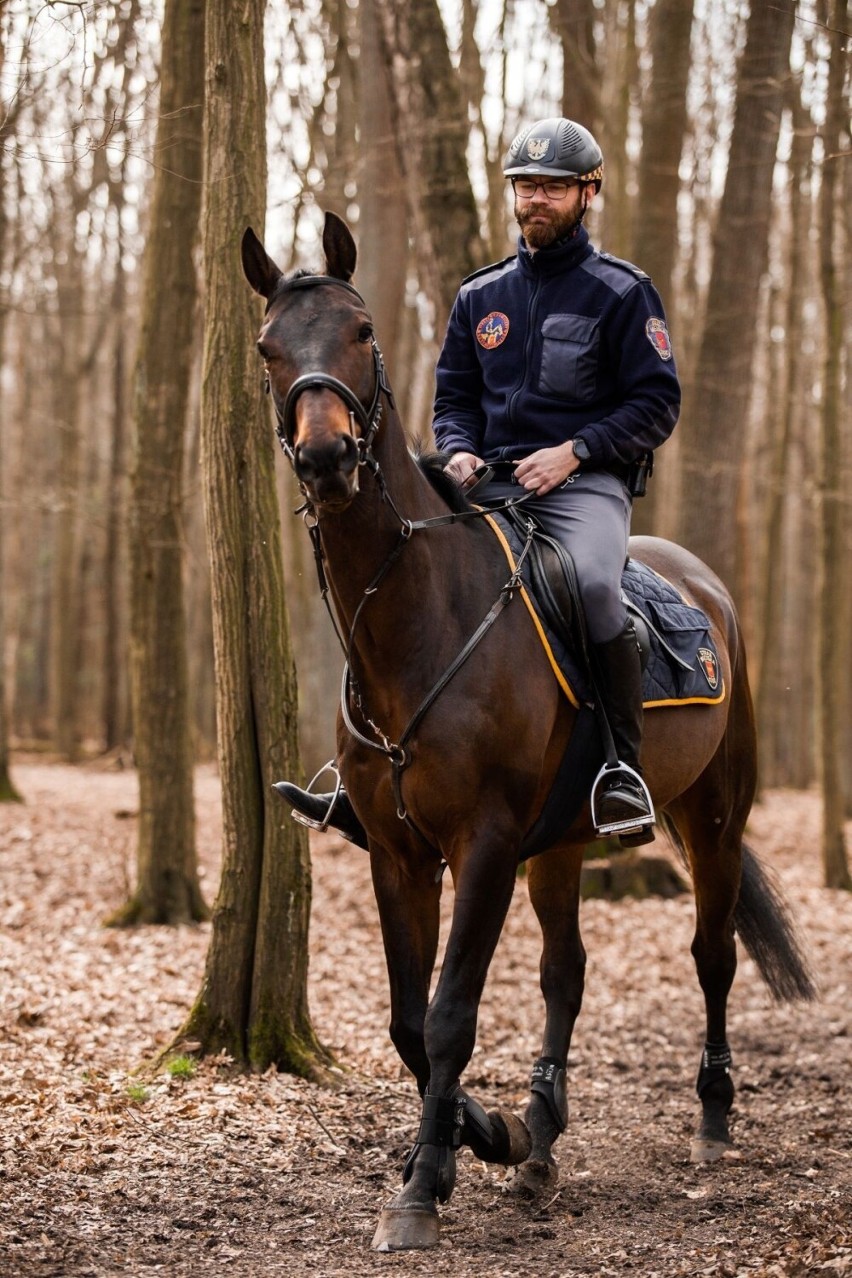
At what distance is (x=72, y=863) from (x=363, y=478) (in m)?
9.79

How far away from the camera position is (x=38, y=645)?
41.1m

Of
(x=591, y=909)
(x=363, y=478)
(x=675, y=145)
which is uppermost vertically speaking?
(x=675, y=145)

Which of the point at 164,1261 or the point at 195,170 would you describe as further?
the point at 195,170

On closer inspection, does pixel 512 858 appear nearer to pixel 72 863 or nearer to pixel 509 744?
pixel 509 744

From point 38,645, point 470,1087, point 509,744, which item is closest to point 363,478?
point 509,744

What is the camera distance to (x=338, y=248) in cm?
449

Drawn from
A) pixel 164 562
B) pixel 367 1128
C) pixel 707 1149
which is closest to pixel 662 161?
pixel 164 562

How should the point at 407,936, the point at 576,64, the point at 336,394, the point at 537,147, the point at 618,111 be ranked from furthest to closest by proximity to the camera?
the point at 618,111 → the point at 576,64 → the point at 537,147 → the point at 407,936 → the point at 336,394

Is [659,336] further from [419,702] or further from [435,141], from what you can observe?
[435,141]

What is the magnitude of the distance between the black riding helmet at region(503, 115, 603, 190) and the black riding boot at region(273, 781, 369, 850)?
2583mm

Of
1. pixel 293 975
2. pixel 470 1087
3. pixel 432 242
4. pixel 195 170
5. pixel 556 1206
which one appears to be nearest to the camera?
pixel 556 1206

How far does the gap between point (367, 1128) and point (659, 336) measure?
368 cm

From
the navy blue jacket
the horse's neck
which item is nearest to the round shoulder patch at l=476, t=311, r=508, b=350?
the navy blue jacket

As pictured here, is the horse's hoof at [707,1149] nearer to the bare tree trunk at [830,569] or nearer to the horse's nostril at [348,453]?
the horse's nostril at [348,453]
